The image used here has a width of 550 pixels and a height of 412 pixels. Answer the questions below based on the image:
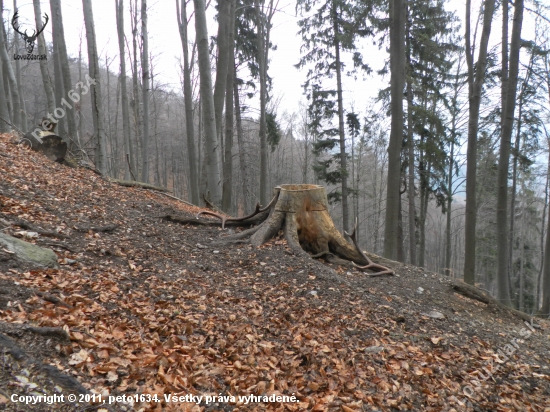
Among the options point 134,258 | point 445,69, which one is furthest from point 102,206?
point 445,69

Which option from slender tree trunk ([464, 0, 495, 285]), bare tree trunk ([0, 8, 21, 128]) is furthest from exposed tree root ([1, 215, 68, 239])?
bare tree trunk ([0, 8, 21, 128])

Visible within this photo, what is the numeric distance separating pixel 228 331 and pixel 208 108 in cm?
592

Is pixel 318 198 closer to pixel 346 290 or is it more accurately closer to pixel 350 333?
pixel 346 290

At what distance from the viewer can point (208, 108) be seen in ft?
25.9

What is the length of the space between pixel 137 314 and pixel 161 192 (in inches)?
277

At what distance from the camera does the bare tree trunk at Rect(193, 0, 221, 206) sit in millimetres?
7734

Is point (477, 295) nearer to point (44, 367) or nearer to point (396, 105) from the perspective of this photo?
point (396, 105)

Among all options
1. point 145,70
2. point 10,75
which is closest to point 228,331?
point 145,70

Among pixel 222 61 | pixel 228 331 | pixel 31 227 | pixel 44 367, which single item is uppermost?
pixel 222 61

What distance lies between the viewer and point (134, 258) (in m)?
4.26

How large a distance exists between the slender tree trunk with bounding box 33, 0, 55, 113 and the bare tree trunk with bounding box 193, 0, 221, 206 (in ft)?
22.4

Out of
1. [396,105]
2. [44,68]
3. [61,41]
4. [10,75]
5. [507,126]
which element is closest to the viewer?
[396,105]

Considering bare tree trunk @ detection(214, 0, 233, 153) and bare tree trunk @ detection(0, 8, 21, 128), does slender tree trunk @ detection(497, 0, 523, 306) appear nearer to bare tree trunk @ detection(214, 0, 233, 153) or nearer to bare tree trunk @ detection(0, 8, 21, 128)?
bare tree trunk @ detection(214, 0, 233, 153)

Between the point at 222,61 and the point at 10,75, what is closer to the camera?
the point at 222,61
